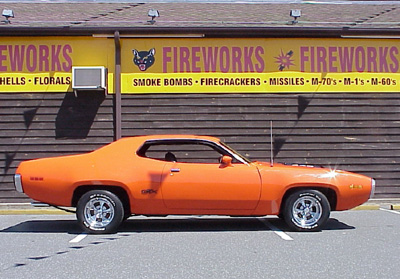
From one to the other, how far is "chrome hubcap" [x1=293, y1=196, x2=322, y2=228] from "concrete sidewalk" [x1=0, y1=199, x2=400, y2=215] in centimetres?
334

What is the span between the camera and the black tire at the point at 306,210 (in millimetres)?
7637

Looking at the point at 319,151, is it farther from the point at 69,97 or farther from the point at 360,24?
the point at 69,97

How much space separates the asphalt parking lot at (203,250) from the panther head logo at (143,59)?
3.89 meters

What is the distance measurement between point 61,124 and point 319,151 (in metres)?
5.69

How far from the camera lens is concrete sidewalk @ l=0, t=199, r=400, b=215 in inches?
413

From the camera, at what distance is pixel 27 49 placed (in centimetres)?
1156

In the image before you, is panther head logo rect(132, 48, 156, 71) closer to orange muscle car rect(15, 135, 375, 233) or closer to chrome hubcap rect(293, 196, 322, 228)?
orange muscle car rect(15, 135, 375, 233)

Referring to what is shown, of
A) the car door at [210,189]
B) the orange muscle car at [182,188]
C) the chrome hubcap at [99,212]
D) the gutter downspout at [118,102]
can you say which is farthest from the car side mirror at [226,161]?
the gutter downspout at [118,102]

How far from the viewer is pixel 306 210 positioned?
7.73 metres

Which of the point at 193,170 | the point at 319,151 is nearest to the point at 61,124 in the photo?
the point at 193,170

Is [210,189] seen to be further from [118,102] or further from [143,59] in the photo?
[143,59]

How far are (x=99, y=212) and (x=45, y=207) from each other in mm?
3497

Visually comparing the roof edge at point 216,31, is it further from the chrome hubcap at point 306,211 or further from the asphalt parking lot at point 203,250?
the chrome hubcap at point 306,211

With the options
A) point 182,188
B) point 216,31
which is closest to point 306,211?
point 182,188
